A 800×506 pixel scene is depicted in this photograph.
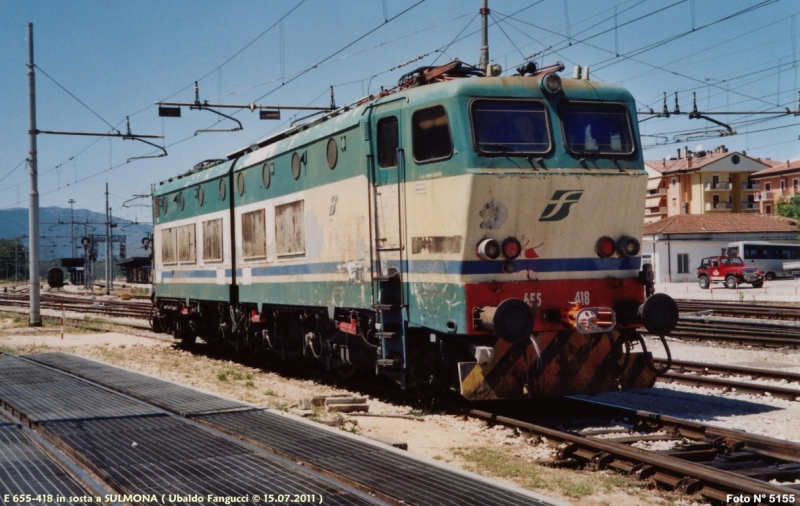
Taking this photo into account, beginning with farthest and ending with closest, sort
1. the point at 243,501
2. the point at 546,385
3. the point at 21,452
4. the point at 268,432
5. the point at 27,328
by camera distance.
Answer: the point at 27,328 < the point at 546,385 < the point at 268,432 < the point at 21,452 < the point at 243,501

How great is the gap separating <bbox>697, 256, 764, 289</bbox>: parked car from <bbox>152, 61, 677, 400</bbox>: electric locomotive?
4125cm

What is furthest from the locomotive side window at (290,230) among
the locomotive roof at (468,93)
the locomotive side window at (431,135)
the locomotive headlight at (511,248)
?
the locomotive headlight at (511,248)

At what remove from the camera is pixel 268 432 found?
8.67 metres

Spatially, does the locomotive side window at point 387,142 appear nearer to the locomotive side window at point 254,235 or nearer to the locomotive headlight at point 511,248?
the locomotive headlight at point 511,248

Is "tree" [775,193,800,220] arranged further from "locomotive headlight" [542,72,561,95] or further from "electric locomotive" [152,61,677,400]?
"locomotive headlight" [542,72,561,95]

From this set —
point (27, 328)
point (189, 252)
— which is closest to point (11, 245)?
point (27, 328)

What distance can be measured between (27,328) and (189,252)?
1267cm

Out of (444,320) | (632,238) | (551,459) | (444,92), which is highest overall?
(444,92)

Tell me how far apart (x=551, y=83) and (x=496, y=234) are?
204cm

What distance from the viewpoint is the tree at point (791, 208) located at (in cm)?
8375

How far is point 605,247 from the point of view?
10266mm

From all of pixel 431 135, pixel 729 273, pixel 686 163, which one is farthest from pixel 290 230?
pixel 686 163

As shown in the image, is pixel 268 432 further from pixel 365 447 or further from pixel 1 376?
pixel 1 376

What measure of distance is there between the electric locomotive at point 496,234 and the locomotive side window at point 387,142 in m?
0.02
